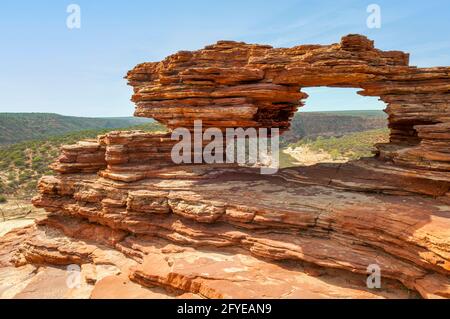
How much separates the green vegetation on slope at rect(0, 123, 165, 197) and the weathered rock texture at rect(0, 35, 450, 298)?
1335 inches

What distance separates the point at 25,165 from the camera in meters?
58.5

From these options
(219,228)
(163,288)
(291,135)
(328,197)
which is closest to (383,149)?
(328,197)

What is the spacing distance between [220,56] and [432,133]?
12.4 metres

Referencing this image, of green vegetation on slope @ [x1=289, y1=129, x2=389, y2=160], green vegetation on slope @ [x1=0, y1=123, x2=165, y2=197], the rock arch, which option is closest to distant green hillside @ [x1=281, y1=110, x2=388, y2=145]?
green vegetation on slope @ [x1=289, y1=129, x2=389, y2=160]

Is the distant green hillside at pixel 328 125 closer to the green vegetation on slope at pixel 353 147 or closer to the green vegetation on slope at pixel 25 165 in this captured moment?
the green vegetation on slope at pixel 353 147

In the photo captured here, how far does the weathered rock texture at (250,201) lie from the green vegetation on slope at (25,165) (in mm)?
33904

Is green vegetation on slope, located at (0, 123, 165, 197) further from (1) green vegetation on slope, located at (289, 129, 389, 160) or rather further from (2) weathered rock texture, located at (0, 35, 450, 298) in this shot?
(1) green vegetation on slope, located at (289, 129, 389, 160)

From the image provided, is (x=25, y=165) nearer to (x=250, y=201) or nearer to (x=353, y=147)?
(x=250, y=201)

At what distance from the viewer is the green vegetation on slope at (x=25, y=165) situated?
52.3 metres

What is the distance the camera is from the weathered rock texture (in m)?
13.3

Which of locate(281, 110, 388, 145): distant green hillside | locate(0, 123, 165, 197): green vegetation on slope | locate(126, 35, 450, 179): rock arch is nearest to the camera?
locate(126, 35, 450, 179): rock arch
